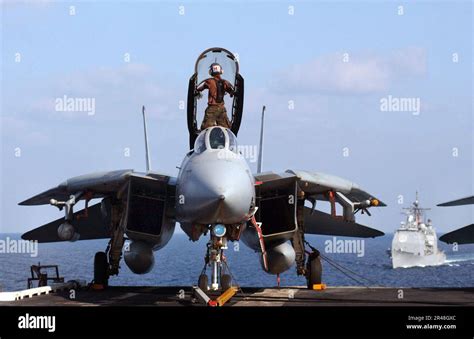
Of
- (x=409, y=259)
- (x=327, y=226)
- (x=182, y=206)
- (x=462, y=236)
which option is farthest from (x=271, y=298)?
(x=409, y=259)

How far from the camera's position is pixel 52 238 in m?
22.7

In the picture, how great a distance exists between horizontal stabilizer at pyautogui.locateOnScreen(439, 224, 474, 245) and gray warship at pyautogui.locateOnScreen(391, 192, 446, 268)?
71.4 metres

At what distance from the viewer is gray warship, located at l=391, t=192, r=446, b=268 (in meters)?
92.1

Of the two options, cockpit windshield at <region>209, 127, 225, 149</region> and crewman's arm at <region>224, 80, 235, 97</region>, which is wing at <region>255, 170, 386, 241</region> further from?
cockpit windshield at <region>209, 127, 225, 149</region>

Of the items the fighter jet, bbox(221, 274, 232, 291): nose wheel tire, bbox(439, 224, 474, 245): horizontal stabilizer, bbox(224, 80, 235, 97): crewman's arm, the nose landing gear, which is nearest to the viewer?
the nose landing gear

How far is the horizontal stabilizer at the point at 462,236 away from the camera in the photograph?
69.3ft

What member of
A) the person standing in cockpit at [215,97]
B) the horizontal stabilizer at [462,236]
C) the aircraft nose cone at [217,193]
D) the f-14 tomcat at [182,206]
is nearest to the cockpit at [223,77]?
the f-14 tomcat at [182,206]

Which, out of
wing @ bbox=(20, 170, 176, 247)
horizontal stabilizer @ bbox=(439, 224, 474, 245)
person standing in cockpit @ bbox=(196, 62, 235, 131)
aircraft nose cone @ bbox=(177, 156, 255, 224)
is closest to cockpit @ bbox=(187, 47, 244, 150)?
person standing in cockpit @ bbox=(196, 62, 235, 131)

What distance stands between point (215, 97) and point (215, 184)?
453 centimetres

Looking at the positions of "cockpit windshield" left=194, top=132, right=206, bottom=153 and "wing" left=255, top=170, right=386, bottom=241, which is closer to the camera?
"cockpit windshield" left=194, top=132, right=206, bottom=153

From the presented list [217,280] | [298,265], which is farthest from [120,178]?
[298,265]

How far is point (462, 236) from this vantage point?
21297 millimetres

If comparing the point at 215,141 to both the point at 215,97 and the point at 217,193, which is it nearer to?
the point at 217,193
